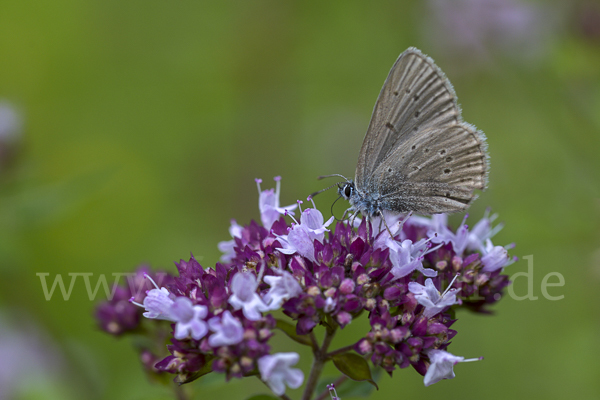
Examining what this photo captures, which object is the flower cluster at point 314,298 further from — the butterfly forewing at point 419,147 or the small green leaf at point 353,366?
the butterfly forewing at point 419,147

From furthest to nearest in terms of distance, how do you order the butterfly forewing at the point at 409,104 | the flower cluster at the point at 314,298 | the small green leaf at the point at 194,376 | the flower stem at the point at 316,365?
the butterfly forewing at the point at 409,104 < the flower stem at the point at 316,365 < the small green leaf at the point at 194,376 < the flower cluster at the point at 314,298

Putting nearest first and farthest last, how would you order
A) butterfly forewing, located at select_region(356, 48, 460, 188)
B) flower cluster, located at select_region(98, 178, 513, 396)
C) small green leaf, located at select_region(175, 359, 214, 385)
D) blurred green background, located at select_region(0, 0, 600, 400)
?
flower cluster, located at select_region(98, 178, 513, 396), small green leaf, located at select_region(175, 359, 214, 385), butterfly forewing, located at select_region(356, 48, 460, 188), blurred green background, located at select_region(0, 0, 600, 400)

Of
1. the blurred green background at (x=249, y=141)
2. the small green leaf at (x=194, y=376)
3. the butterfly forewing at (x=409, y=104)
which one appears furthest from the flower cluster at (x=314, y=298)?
the blurred green background at (x=249, y=141)

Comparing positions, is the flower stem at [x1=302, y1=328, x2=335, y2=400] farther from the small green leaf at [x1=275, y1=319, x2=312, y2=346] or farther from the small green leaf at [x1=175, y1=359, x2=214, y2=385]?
the small green leaf at [x1=175, y1=359, x2=214, y2=385]

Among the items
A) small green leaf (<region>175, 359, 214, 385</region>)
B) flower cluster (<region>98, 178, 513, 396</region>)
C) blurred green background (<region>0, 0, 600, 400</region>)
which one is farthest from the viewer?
blurred green background (<region>0, 0, 600, 400</region>)

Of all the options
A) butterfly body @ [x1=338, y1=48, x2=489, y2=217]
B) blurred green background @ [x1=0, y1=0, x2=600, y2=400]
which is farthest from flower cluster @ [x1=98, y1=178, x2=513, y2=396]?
blurred green background @ [x1=0, y1=0, x2=600, y2=400]

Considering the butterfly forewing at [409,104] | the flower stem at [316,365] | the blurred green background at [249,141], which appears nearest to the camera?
the flower stem at [316,365]

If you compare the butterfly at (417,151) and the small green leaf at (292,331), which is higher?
the butterfly at (417,151)
